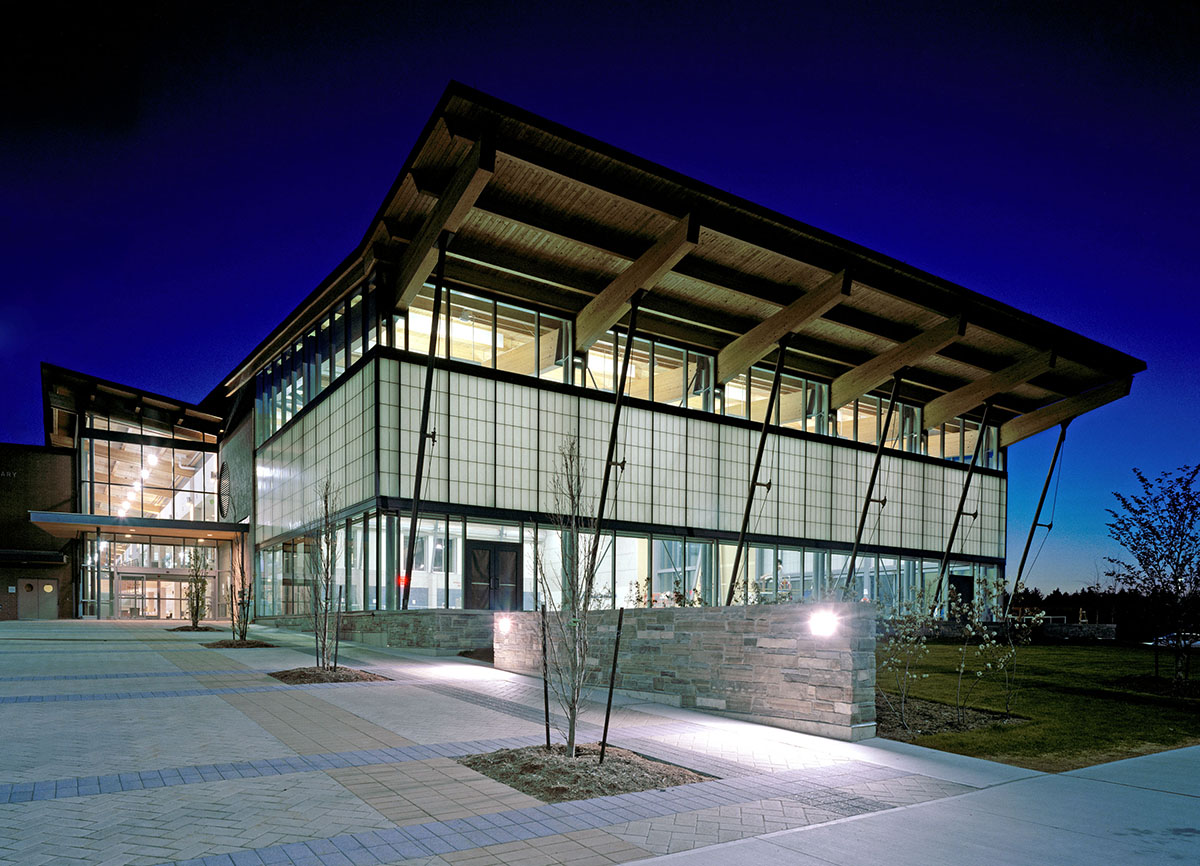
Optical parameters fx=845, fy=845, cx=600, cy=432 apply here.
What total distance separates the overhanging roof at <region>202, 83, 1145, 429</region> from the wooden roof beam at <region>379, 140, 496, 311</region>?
52 mm

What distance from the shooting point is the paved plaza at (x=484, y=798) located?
5.56 m

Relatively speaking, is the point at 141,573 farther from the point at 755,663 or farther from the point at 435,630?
the point at 755,663

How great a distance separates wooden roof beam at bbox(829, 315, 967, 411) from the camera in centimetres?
3017

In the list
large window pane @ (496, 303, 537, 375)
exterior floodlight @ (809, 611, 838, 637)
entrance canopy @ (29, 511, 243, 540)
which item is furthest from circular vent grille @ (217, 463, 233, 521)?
exterior floodlight @ (809, 611, 838, 637)

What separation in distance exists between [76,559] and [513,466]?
121 feet

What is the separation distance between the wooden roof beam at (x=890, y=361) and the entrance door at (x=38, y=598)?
4537cm

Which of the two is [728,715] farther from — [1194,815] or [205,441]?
[205,441]

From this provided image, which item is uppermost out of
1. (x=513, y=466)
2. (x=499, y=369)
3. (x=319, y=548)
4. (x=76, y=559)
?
(x=499, y=369)

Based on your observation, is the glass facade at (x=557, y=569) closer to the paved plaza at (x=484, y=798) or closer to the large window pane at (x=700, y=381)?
the large window pane at (x=700, y=381)

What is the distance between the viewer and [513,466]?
89.8ft

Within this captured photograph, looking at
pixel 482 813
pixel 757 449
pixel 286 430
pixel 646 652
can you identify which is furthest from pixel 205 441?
pixel 482 813

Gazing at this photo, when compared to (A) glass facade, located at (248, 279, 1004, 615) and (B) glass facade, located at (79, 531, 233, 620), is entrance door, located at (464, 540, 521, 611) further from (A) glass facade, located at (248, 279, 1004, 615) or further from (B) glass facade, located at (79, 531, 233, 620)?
(B) glass facade, located at (79, 531, 233, 620)

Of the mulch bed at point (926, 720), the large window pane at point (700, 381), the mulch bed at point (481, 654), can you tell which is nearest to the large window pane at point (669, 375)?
the large window pane at point (700, 381)

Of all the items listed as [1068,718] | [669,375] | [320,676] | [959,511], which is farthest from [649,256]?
[959,511]
